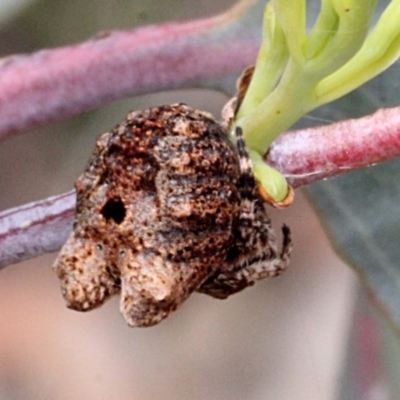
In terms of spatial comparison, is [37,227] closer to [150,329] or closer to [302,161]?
[302,161]

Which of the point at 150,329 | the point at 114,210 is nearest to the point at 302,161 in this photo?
the point at 114,210

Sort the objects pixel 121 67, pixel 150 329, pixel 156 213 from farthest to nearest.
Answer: pixel 150 329
pixel 121 67
pixel 156 213

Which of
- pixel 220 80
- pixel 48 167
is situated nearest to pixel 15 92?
pixel 220 80

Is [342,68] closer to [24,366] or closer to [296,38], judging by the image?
[296,38]

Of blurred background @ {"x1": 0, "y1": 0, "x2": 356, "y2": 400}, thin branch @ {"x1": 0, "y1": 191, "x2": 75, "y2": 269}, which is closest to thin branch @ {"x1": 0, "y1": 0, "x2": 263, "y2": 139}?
thin branch @ {"x1": 0, "y1": 191, "x2": 75, "y2": 269}

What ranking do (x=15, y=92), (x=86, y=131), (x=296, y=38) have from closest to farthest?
1. (x=296, y=38)
2. (x=15, y=92)
3. (x=86, y=131)

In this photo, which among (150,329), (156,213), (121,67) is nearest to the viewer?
(156,213)

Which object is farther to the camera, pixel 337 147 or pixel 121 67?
pixel 121 67

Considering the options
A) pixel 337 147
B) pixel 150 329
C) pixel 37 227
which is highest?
pixel 337 147
